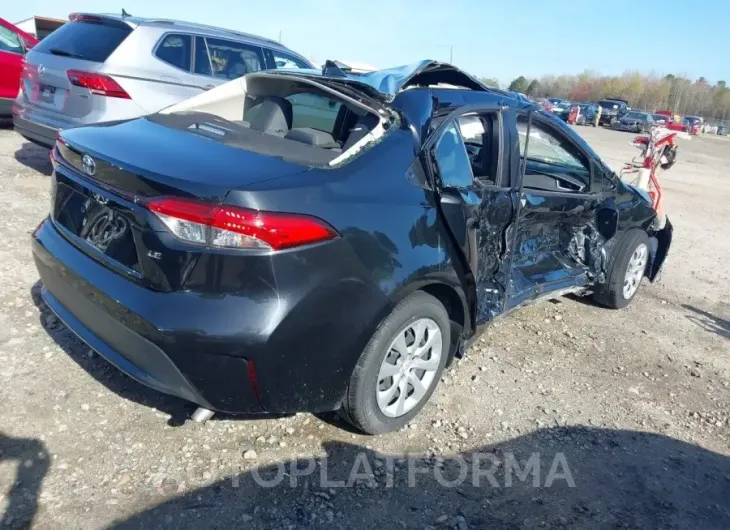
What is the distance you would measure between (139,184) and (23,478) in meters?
1.29

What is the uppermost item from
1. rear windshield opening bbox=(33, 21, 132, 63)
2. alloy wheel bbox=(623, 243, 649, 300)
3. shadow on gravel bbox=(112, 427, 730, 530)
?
rear windshield opening bbox=(33, 21, 132, 63)

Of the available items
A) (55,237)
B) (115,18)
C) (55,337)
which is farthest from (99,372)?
(115,18)

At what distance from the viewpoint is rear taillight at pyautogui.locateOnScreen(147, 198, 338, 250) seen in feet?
7.39

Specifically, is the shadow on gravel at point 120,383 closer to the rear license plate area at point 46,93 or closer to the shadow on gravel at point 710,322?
the rear license plate area at point 46,93

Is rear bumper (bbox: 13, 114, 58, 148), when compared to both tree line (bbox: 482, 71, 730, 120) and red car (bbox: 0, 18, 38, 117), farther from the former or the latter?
tree line (bbox: 482, 71, 730, 120)

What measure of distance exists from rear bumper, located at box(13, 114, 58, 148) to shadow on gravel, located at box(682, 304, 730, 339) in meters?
6.17

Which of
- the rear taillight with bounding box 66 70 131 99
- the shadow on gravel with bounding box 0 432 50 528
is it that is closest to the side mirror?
the shadow on gravel with bounding box 0 432 50 528

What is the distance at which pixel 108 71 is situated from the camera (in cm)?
591

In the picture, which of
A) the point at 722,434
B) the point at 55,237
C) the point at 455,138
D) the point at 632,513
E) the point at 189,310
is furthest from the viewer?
the point at 722,434

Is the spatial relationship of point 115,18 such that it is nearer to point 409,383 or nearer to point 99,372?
point 99,372

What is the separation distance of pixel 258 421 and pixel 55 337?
56.5 inches

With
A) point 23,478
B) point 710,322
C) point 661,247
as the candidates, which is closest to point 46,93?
point 23,478

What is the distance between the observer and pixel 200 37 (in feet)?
22.5

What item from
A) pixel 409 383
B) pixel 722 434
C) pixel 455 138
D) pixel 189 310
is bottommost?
pixel 722 434
